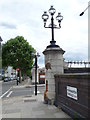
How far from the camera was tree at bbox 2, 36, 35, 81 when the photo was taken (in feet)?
155

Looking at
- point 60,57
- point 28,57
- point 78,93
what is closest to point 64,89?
point 78,93

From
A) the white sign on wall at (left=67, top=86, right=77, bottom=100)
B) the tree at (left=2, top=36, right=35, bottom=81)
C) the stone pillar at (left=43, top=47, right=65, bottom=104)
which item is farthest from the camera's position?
the tree at (left=2, top=36, right=35, bottom=81)

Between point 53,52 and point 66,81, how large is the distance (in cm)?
333

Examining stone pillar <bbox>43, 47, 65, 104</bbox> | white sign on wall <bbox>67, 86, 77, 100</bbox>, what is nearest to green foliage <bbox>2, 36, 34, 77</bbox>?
stone pillar <bbox>43, 47, 65, 104</bbox>

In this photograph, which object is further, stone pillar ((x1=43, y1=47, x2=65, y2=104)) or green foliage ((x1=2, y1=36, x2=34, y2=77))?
green foliage ((x1=2, y1=36, x2=34, y2=77))

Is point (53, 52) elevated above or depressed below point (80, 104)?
above

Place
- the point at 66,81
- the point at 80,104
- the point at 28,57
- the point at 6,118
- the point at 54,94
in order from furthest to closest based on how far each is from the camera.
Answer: the point at 28,57 → the point at 54,94 → the point at 66,81 → the point at 6,118 → the point at 80,104

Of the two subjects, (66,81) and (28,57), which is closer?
(66,81)

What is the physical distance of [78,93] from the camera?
26.5ft

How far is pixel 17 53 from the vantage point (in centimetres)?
4712

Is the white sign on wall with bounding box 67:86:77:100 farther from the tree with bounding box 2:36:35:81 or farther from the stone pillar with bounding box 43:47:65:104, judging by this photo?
the tree with bounding box 2:36:35:81

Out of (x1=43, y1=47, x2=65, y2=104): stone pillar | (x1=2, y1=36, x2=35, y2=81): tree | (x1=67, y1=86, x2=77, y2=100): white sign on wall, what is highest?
(x1=2, y1=36, x2=35, y2=81): tree

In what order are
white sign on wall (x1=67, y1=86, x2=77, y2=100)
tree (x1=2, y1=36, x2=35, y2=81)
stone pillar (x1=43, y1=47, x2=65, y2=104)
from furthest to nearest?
tree (x1=2, y1=36, x2=35, y2=81)
stone pillar (x1=43, y1=47, x2=65, y2=104)
white sign on wall (x1=67, y1=86, x2=77, y2=100)

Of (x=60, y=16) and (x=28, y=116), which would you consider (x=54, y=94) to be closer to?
(x=28, y=116)
